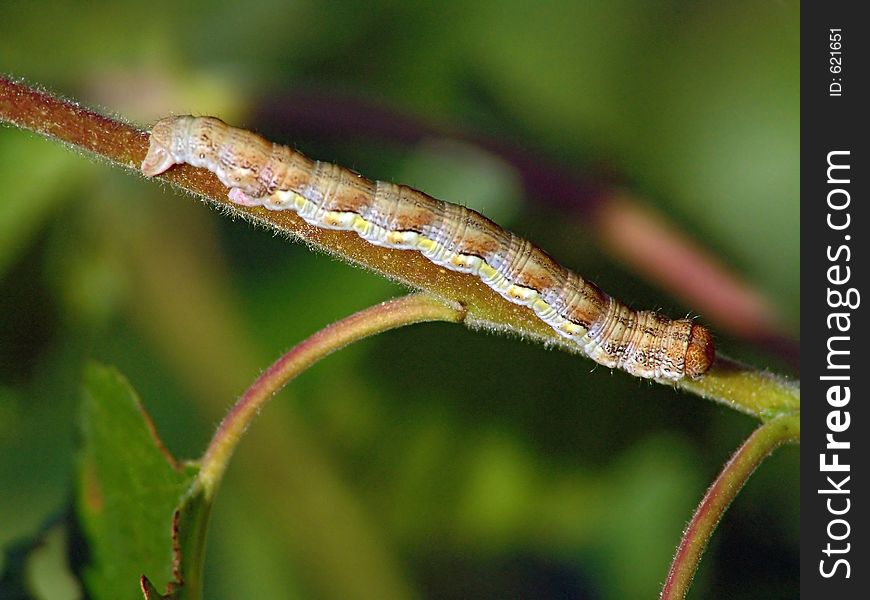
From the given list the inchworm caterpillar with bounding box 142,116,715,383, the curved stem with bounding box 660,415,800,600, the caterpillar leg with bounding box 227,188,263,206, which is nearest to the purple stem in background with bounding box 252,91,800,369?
the inchworm caterpillar with bounding box 142,116,715,383

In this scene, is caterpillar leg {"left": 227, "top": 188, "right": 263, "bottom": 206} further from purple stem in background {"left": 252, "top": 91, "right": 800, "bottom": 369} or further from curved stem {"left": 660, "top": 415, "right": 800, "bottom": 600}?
purple stem in background {"left": 252, "top": 91, "right": 800, "bottom": 369}

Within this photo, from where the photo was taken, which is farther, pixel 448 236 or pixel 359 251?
pixel 448 236

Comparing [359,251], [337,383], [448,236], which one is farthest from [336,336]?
[337,383]

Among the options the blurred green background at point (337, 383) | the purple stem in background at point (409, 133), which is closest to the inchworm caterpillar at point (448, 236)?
the purple stem in background at point (409, 133)

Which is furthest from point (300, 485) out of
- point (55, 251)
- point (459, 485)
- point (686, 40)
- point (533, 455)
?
point (686, 40)

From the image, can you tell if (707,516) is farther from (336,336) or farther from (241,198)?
(241,198)

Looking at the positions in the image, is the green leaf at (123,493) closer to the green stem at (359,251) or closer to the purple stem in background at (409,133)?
the green stem at (359,251)
